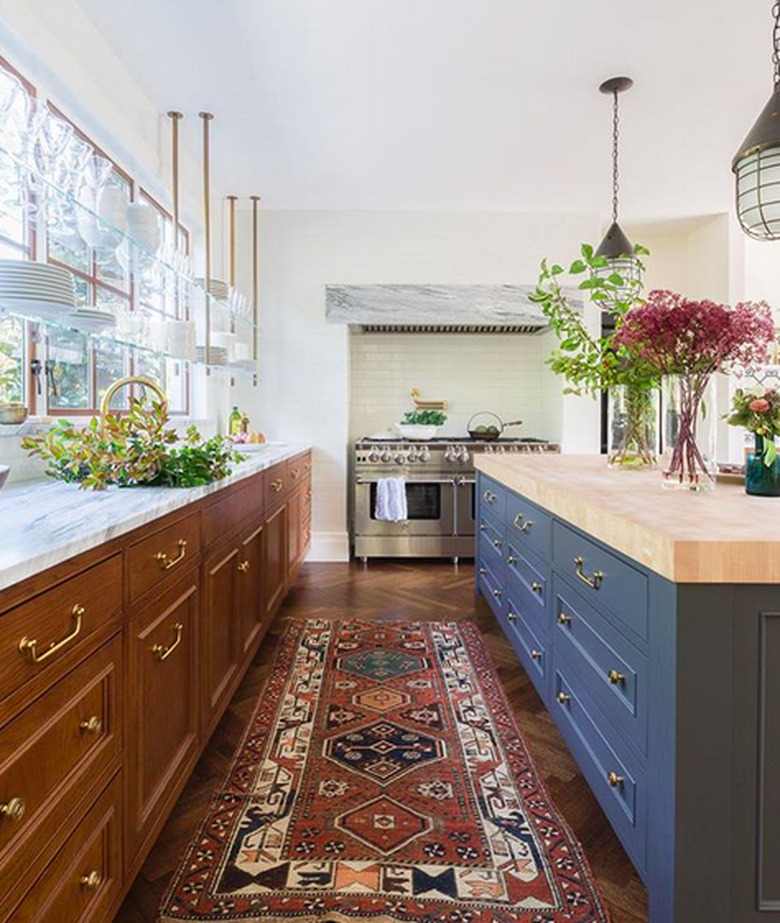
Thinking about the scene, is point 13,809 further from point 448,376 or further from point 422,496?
point 448,376

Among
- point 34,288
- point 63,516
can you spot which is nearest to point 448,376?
point 34,288

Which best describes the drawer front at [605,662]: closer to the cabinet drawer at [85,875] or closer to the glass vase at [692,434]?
the glass vase at [692,434]

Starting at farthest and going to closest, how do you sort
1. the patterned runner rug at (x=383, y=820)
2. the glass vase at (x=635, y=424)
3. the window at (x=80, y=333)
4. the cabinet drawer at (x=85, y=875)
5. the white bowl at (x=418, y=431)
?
1. the white bowl at (x=418, y=431)
2. the glass vase at (x=635, y=424)
3. the window at (x=80, y=333)
4. the patterned runner rug at (x=383, y=820)
5. the cabinet drawer at (x=85, y=875)

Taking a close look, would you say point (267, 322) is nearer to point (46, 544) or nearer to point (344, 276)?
point (344, 276)

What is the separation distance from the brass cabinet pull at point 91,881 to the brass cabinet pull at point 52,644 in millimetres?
432

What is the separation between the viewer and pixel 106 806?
3.95 ft

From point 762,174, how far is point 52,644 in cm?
210

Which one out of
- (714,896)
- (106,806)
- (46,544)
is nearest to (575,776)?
(714,896)

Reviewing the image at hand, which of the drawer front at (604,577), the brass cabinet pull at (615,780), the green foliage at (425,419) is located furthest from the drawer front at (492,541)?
the green foliage at (425,419)

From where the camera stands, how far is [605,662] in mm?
1499

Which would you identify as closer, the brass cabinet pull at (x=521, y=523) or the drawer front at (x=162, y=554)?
the drawer front at (x=162, y=554)

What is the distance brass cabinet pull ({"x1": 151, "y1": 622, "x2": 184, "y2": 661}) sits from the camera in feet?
4.86

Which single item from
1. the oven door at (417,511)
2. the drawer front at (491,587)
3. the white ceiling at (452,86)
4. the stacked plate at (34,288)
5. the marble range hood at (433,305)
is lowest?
the drawer front at (491,587)

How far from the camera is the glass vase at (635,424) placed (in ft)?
8.09
